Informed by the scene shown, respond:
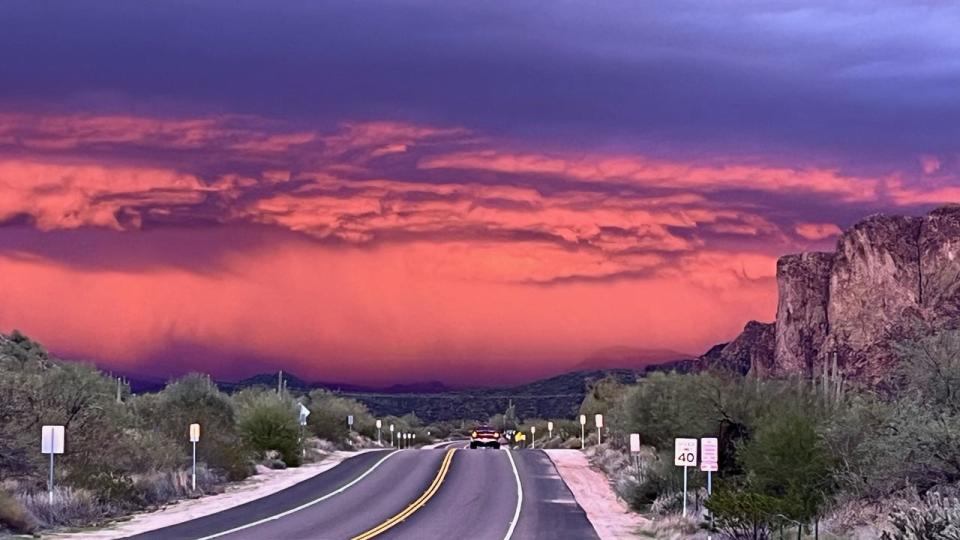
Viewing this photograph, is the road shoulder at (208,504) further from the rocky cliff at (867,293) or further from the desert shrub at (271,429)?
the rocky cliff at (867,293)

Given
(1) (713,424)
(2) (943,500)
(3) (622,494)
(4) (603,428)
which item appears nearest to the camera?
(2) (943,500)

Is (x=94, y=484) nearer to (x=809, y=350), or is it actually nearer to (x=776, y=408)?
(x=776, y=408)

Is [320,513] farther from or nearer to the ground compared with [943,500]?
nearer to the ground

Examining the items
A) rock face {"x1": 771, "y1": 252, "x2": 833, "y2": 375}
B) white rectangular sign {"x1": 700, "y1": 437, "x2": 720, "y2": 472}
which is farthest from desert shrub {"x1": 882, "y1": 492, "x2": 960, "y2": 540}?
rock face {"x1": 771, "y1": 252, "x2": 833, "y2": 375}

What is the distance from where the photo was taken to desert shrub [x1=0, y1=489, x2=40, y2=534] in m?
29.0

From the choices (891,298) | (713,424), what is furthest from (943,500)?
(891,298)

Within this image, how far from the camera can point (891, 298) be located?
2186 inches

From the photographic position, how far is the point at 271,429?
60.3 m

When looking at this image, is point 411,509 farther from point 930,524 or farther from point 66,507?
point 930,524

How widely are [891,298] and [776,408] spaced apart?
2696 centimetres

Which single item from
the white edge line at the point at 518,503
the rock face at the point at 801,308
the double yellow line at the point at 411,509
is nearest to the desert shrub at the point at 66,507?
the double yellow line at the point at 411,509

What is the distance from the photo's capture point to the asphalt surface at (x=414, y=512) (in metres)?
30.1

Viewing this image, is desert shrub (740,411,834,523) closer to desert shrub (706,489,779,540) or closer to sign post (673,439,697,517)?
sign post (673,439,697,517)

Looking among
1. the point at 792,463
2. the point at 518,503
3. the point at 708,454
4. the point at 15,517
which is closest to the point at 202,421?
the point at 518,503
